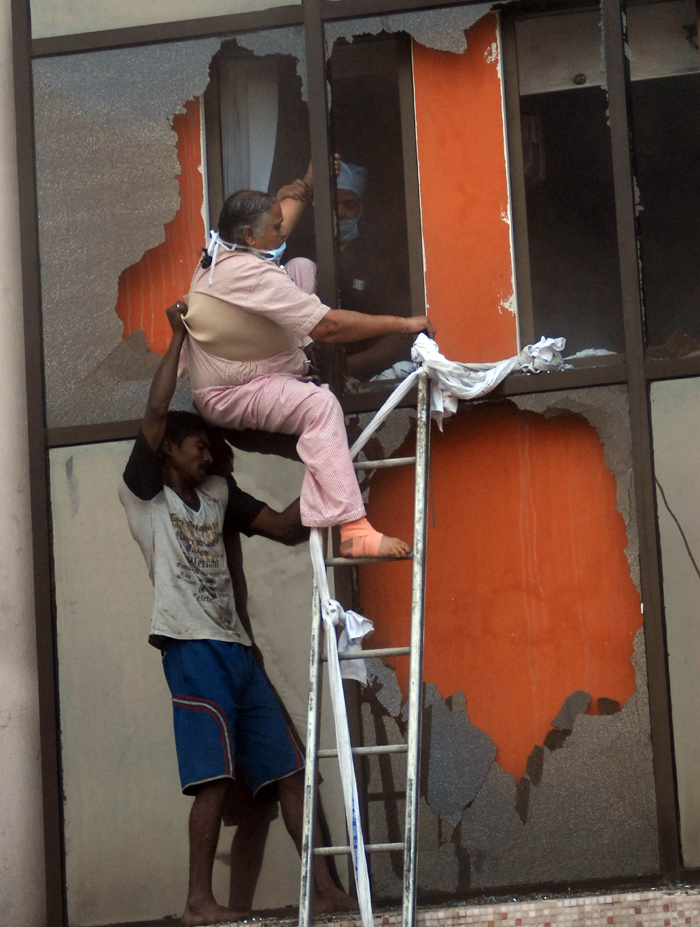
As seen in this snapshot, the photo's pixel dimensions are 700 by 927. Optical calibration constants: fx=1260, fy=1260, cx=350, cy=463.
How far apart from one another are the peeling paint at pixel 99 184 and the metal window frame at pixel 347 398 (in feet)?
0.18

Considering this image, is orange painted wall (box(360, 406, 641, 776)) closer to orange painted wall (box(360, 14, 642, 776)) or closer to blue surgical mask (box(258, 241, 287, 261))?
orange painted wall (box(360, 14, 642, 776))

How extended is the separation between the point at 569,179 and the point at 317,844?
9.11 feet

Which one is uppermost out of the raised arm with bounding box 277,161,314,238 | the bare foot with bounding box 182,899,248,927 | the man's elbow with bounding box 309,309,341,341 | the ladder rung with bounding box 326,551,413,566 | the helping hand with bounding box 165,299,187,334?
the raised arm with bounding box 277,161,314,238

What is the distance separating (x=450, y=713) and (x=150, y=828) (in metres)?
1.22

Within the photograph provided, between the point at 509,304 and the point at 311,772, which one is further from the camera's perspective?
the point at 509,304

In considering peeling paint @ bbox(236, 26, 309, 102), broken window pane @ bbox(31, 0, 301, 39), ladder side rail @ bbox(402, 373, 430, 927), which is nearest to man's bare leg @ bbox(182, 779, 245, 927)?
ladder side rail @ bbox(402, 373, 430, 927)

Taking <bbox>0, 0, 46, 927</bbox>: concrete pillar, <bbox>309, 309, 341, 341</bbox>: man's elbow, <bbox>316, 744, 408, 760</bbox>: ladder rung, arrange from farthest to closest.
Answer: <bbox>0, 0, 46, 927</bbox>: concrete pillar, <bbox>309, 309, 341, 341</bbox>: man's elbow, <bbox>316, 744, 408, 760</bbox>: ladder rung

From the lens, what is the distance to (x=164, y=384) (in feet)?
15.4

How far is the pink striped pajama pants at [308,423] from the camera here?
4.46 meters

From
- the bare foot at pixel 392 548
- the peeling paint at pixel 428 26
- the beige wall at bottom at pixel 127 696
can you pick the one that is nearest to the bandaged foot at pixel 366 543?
the bare foot at pixel 392 548

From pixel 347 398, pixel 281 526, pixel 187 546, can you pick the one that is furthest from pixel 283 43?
pixel 187 546

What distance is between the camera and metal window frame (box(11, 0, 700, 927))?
15.2ft

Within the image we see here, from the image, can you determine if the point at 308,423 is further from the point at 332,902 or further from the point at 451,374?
the point at 332,902

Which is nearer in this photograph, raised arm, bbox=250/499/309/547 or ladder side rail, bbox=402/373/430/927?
ladder side rail, bbox=402/373/430/927
